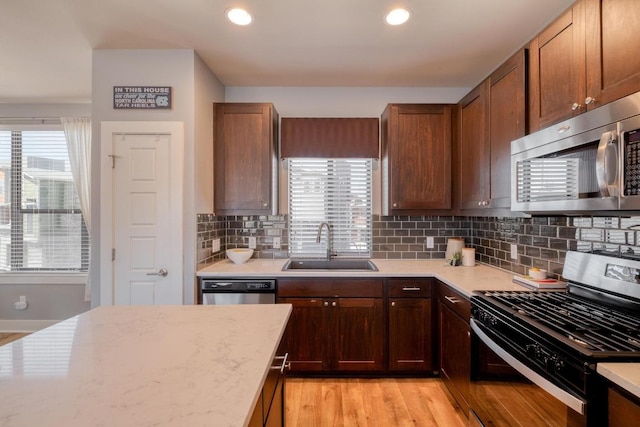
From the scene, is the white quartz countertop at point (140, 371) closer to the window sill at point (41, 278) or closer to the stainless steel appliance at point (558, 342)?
the stainless steel appliance at point (558, 342)

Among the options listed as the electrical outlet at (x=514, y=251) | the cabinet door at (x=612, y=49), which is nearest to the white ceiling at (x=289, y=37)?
the cabinet door at (x=612, y=49)

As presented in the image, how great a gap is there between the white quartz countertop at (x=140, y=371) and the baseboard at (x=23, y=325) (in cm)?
319

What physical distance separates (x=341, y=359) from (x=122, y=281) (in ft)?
6.04

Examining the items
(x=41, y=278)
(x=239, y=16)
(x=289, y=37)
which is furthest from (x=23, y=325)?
(x=289, y=37)

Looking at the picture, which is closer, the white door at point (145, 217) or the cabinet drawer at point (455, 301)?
the cabinet drawer at point (455, 301)

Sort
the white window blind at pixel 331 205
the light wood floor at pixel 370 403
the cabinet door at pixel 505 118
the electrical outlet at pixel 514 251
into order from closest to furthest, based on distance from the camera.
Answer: the cabinet door at pixel 505 118, the light wood floor at pixel 370 403, the electrical outlet at pixel 514 251, the white window blind at pixel 331 205

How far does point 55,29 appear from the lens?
216 cm

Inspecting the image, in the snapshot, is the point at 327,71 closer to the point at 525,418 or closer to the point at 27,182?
the point at 525,418

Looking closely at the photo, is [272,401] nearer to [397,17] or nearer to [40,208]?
[397,17]

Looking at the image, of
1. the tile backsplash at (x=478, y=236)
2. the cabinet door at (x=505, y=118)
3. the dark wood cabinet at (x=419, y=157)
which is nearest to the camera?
the tile backsplash at (x=478, y=236)

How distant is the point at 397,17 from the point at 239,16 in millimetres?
1027

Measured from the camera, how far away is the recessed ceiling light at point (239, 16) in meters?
1.91

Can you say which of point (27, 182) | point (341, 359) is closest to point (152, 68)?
point (27, 182)

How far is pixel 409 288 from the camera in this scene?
2.45 meters
